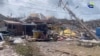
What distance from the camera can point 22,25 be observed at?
117 feet

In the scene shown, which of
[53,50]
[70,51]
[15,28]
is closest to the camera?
[70,51]

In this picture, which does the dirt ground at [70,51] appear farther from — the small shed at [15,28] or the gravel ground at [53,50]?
the small shed at [15,28]

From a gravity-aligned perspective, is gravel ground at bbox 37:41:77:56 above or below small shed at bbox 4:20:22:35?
below

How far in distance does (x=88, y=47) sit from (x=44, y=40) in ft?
28.9

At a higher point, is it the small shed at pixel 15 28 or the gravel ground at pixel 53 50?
the small shed at pixel 15 28

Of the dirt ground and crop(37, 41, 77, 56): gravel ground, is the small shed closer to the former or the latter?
crop(37, 41, 77, 56): gravel ground

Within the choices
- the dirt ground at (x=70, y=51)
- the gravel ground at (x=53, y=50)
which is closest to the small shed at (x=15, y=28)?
the gravel ground at (x=53, y=50)

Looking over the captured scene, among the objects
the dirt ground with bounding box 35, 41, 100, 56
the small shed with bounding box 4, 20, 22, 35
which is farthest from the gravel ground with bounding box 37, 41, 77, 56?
the small shed with bounding box 4, 20, 22, 35

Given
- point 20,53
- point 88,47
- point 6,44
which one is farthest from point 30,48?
point 6,44

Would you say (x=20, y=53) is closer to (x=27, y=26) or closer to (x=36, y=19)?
(x=27, y=26)

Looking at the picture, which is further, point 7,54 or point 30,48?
point 7,54

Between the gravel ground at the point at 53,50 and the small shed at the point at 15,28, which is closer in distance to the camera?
the gravel ground at the point at 53,50

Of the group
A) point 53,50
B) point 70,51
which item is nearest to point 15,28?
point 53,50

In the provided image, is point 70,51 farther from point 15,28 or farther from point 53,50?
point 15,28
